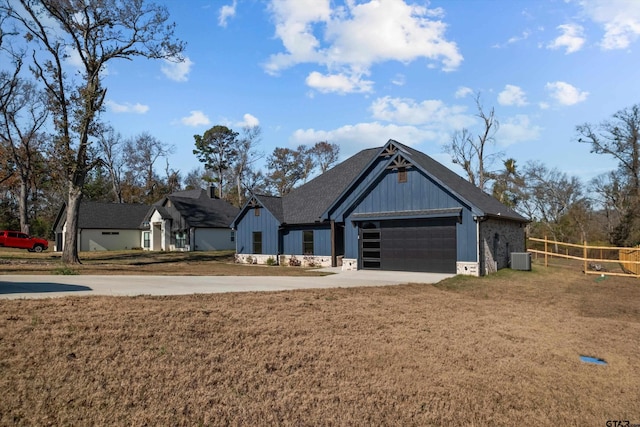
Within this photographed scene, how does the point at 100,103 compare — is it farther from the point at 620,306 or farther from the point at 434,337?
the point at 620,306

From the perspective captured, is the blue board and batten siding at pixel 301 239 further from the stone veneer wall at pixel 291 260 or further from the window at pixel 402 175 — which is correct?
the window at pixel 402 175

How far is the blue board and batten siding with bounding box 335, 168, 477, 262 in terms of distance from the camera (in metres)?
21.0

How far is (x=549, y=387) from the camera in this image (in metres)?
6.82

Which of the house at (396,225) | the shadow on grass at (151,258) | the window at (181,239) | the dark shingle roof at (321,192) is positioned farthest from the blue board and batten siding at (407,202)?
the window at (181,239)

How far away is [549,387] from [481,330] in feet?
10.3

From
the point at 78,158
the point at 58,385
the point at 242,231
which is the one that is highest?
the point at 78,158

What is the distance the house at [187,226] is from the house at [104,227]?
165cm

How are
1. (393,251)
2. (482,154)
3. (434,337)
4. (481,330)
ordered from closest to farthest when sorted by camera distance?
(434,337) < (481,330) < (393,251) < (482,154)

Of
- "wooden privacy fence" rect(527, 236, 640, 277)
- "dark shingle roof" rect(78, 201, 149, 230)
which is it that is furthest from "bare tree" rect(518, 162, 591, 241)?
"dark shingle roof" rect(78, 201, 149, 230)

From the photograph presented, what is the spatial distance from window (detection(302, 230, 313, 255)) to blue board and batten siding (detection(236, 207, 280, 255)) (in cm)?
196

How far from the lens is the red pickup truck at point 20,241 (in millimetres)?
41812

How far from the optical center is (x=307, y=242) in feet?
92.3

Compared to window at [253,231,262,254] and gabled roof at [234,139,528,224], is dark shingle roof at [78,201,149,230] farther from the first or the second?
gabled roof at [234,139,528,224]

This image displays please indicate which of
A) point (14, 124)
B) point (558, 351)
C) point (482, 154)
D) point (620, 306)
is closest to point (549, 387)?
point (558, 351)
